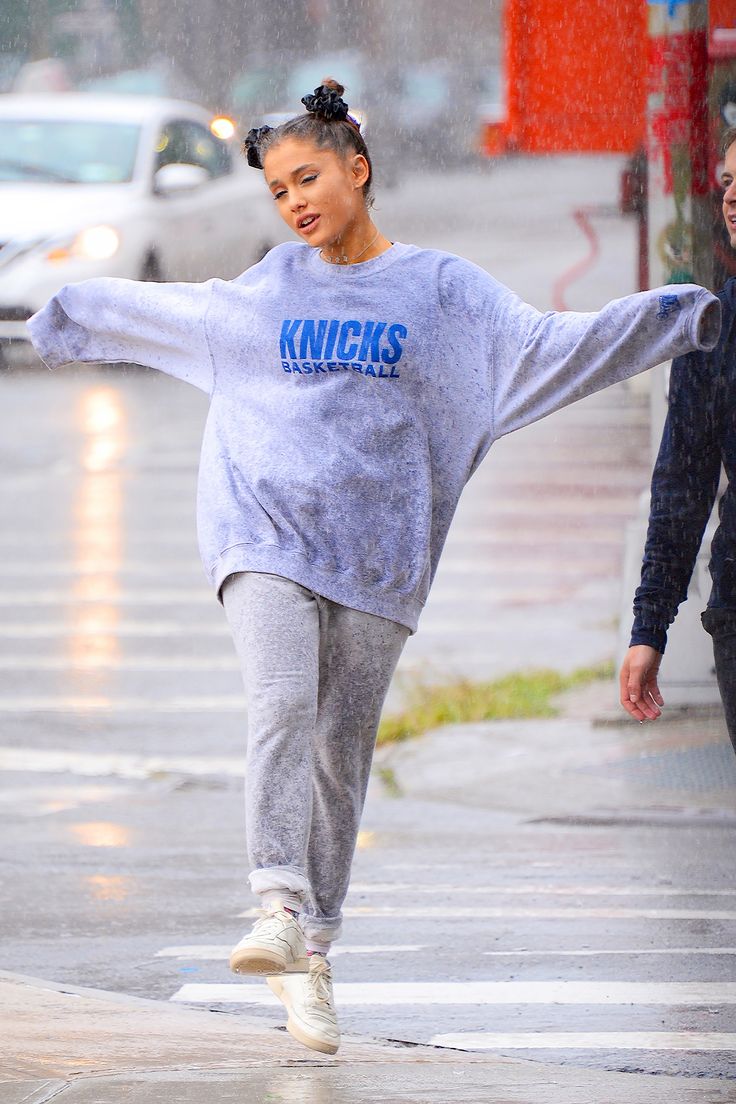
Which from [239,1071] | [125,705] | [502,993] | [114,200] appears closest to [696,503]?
[239,1071]

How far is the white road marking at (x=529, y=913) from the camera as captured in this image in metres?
6.38

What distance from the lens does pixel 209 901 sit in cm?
668

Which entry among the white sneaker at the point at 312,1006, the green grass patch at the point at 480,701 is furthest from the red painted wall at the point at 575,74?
the white sneaker at the point at 312,1006

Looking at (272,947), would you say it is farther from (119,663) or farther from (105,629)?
(105,629)

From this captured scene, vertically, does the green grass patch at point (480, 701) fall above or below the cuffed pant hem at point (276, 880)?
below

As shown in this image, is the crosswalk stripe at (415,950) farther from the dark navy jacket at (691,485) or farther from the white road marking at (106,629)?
the white road marking at (106,629)

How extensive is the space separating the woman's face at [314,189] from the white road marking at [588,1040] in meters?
1.91

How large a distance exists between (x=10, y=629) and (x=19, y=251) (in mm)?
7312

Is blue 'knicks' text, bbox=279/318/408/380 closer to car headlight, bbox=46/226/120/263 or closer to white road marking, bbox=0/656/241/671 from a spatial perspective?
white road marking, bbox=0/656/241/671

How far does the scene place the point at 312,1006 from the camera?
4477mm

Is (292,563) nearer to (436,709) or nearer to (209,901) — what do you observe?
(209,901)

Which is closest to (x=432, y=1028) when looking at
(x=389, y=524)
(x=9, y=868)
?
(x=389, y=524)

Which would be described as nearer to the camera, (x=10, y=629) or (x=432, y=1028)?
(x=432, y=1028)

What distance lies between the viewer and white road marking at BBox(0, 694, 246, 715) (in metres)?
10.1
